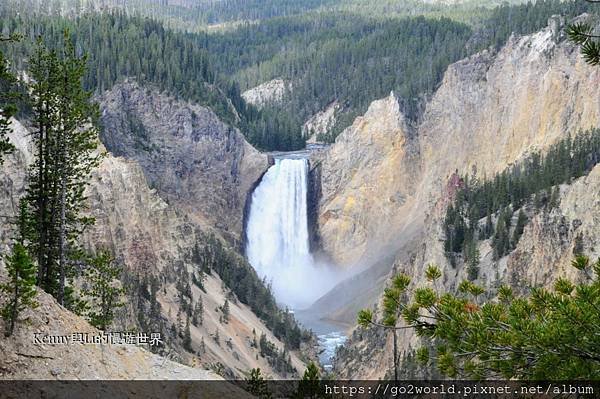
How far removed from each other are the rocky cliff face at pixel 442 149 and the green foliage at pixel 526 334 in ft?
147

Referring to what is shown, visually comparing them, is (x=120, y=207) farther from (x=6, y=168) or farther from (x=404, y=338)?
(x=404, y=338)

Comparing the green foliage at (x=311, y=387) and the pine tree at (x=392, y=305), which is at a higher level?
the pine tree at (x=392, y=305)

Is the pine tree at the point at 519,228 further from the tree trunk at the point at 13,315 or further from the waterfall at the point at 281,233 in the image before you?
the tree trunk at the point at 13,315

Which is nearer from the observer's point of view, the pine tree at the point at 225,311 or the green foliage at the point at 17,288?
the green foliage at the point at 17,288

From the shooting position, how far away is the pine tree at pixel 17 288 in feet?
51.2

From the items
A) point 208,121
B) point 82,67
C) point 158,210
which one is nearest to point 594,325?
point 82,67

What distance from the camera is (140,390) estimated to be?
1822cm

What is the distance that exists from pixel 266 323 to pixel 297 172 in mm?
44409

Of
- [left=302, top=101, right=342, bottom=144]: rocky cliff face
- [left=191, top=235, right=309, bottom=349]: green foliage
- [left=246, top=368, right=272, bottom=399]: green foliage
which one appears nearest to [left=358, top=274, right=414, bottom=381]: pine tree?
[left=246, top=368, right=272, bottom=399]: green foliage

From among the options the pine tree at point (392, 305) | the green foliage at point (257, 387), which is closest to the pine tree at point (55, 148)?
the green foliage at point (257, 387)

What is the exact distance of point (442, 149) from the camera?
323ft

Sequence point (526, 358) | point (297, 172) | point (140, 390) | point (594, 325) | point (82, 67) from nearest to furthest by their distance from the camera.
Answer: point (594, 325) → point (526, 358) → point (140, 390) → point (82, 67) → point (297, 172)

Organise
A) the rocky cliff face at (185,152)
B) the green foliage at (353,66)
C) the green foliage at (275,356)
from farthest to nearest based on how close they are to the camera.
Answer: the green foliage at (353,66), the rocky cliff face at (185,152), the green foliage at (275,356)

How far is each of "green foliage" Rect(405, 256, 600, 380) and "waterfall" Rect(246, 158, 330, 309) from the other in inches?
3265
